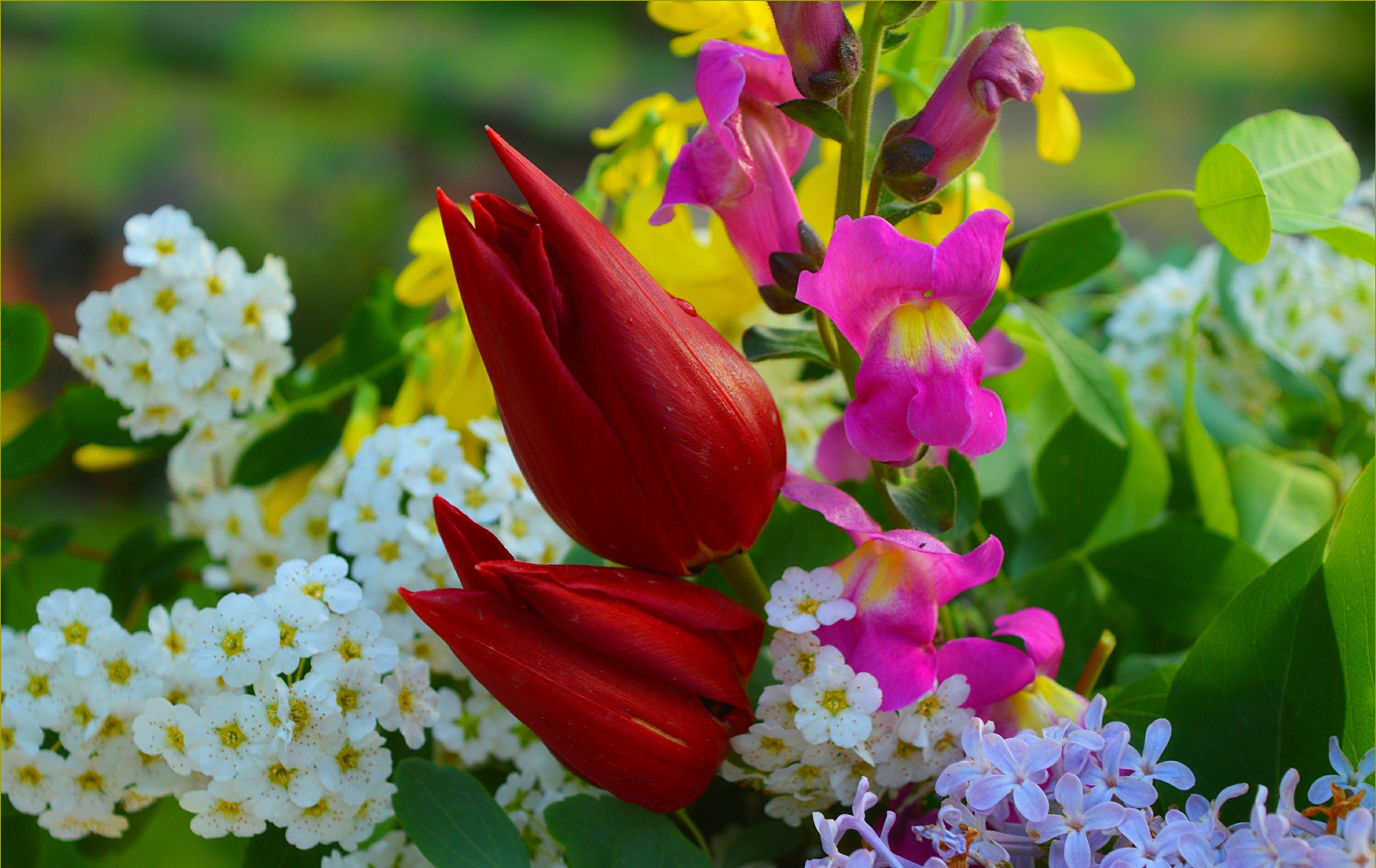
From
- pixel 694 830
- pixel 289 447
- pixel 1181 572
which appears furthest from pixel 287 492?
pixel 1181 572

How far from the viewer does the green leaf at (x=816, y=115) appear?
25cm

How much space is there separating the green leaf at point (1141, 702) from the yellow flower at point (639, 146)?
24 cm

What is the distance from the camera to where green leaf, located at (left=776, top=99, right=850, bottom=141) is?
0.25m

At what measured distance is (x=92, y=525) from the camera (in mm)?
1330

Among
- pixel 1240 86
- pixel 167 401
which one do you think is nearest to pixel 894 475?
pixel 167 401

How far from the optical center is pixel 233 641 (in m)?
0.29

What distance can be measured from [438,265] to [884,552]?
9.2 inches

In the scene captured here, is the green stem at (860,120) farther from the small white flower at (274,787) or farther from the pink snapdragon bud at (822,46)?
the small white flower at (274,787)

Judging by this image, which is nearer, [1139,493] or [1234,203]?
[1234,203]

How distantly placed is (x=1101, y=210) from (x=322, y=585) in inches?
10.9

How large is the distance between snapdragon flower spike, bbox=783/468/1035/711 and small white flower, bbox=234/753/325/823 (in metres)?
0.14

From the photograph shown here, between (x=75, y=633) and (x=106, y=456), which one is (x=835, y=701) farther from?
(x=106, y=456)

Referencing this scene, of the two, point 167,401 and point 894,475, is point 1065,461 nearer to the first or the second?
point 894,475

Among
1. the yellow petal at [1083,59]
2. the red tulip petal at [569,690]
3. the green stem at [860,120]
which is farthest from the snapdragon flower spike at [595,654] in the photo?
the yellow petal at [1083,59]
